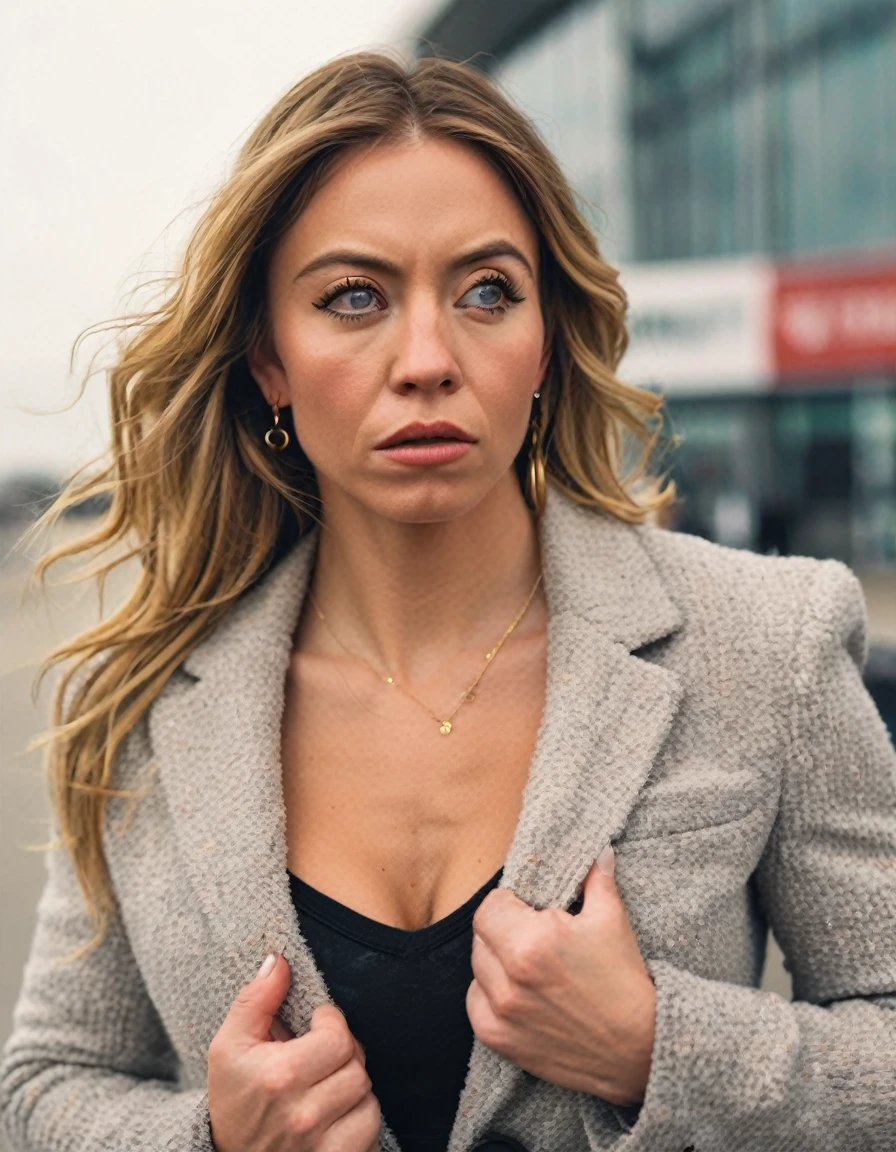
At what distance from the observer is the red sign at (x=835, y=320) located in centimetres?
1440

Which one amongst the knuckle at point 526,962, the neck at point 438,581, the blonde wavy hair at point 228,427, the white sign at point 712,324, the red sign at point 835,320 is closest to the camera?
the knuckle at point 526,962

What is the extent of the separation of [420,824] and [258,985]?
1.00 feet

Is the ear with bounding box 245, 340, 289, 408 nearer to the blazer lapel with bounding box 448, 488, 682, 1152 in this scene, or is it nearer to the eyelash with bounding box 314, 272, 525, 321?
the eyelash with bounding box 314, 272, 525, 321

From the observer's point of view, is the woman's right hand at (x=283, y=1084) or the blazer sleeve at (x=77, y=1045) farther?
the blazer sleeve at (x=77, y=1045)

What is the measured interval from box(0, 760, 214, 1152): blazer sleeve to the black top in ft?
1.04

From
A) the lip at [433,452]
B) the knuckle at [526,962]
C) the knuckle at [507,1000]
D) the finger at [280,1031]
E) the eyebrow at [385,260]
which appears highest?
the eyebrow at [385,260]

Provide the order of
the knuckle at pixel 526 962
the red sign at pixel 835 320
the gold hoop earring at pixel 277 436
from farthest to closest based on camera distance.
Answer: the red sign at pixel 835 320 < the gold hoop earring at pixel 277 436 < the knuckle at pixel 526 962

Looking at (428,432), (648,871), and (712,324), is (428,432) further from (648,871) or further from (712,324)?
(712,324)

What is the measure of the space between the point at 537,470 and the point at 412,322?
1.36 feet

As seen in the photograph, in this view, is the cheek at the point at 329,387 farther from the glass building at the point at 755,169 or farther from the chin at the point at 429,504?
→ the glass building at the point at 755,169

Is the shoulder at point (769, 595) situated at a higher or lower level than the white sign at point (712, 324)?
higher

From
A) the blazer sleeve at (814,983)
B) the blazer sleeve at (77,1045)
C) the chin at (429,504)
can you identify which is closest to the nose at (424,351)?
the chin at (429,504)

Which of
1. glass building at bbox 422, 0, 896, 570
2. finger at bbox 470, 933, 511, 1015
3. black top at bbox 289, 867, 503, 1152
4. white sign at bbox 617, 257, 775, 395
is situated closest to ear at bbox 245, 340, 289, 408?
black top at bbox 289, 867, 503, 1152

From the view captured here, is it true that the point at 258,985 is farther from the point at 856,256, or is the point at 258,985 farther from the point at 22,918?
the point at 856,256
